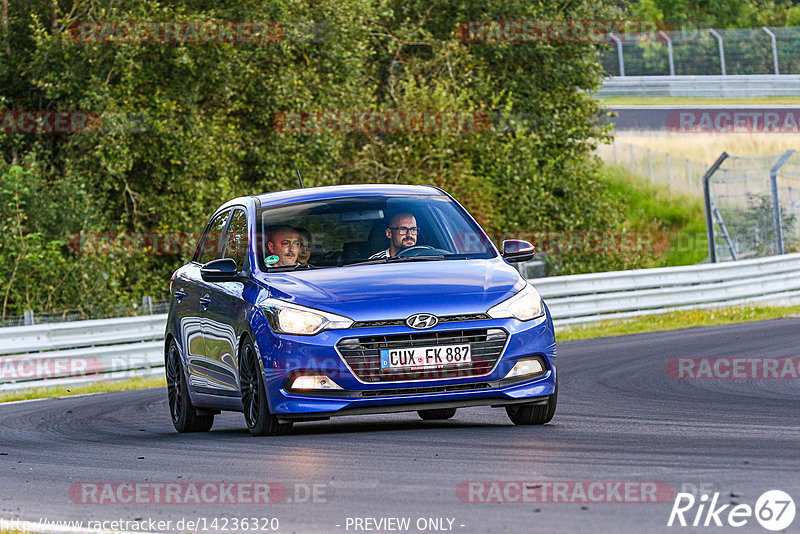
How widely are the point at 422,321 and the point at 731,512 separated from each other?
3248 mm

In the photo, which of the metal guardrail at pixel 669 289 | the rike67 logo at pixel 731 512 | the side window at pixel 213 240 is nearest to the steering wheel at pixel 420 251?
the side window at pixel 213 240

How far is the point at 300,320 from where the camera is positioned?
8805 mm

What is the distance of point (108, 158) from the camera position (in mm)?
28328

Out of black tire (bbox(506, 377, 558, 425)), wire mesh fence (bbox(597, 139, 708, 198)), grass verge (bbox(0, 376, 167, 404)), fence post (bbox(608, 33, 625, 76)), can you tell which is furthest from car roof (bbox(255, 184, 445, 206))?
fence post (bbox(608, 33, 625, 76))

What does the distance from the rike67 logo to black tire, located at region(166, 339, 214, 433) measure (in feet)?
18.2

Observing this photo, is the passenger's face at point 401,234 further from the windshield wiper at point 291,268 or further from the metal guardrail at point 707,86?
the metal guardrail at point 707,86

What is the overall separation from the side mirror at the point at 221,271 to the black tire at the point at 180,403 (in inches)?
59.3

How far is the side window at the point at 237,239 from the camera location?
10.1 metres

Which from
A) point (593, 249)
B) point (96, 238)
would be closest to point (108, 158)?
point (96, 238)

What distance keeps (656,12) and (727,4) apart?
4672 millimetres

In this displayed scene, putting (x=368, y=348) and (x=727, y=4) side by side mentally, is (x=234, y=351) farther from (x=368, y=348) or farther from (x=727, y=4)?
(x=727, y=4)

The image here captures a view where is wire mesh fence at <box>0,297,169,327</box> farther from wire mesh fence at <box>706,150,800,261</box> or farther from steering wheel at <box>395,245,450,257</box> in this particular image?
steering wheel at <box>395,245,450,257</box>

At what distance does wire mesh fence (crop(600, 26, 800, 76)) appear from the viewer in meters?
53.7

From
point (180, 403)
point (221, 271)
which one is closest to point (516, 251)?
point (221, 271)
